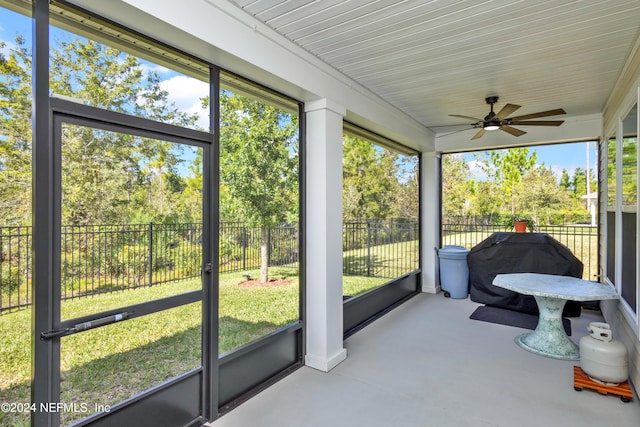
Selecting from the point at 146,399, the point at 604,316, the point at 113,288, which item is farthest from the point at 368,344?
the point at 604,316

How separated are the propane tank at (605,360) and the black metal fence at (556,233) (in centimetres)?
260

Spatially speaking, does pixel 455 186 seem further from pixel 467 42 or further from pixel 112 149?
pixel 112 149

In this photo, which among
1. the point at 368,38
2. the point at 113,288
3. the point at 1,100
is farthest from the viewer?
the point at 368,38

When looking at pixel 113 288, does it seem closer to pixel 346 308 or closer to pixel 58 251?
pixel 58 251

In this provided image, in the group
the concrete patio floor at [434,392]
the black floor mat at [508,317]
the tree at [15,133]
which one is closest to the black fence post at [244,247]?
the concrete patio floor at [434,392]

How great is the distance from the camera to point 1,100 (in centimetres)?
152

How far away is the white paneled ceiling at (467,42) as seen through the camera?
7.16ft

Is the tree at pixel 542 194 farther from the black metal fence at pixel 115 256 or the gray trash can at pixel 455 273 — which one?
the black metal fence at pixel 115 256

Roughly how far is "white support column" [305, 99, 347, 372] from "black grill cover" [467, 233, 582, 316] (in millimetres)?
3108

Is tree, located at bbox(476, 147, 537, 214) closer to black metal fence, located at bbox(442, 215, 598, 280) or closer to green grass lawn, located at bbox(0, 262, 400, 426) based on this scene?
black metal fence, located at bbox(442, 215, 598, 280)

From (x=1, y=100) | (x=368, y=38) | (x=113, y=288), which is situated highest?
(x=368, y=38)

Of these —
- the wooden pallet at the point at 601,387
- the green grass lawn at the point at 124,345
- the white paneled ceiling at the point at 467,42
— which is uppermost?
the white paneled ceiling at the point at 467,42

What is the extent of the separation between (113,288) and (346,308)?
2.61 meters

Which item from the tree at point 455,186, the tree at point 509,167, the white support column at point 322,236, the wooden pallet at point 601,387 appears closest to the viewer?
the wooden pallet at point 601,387
